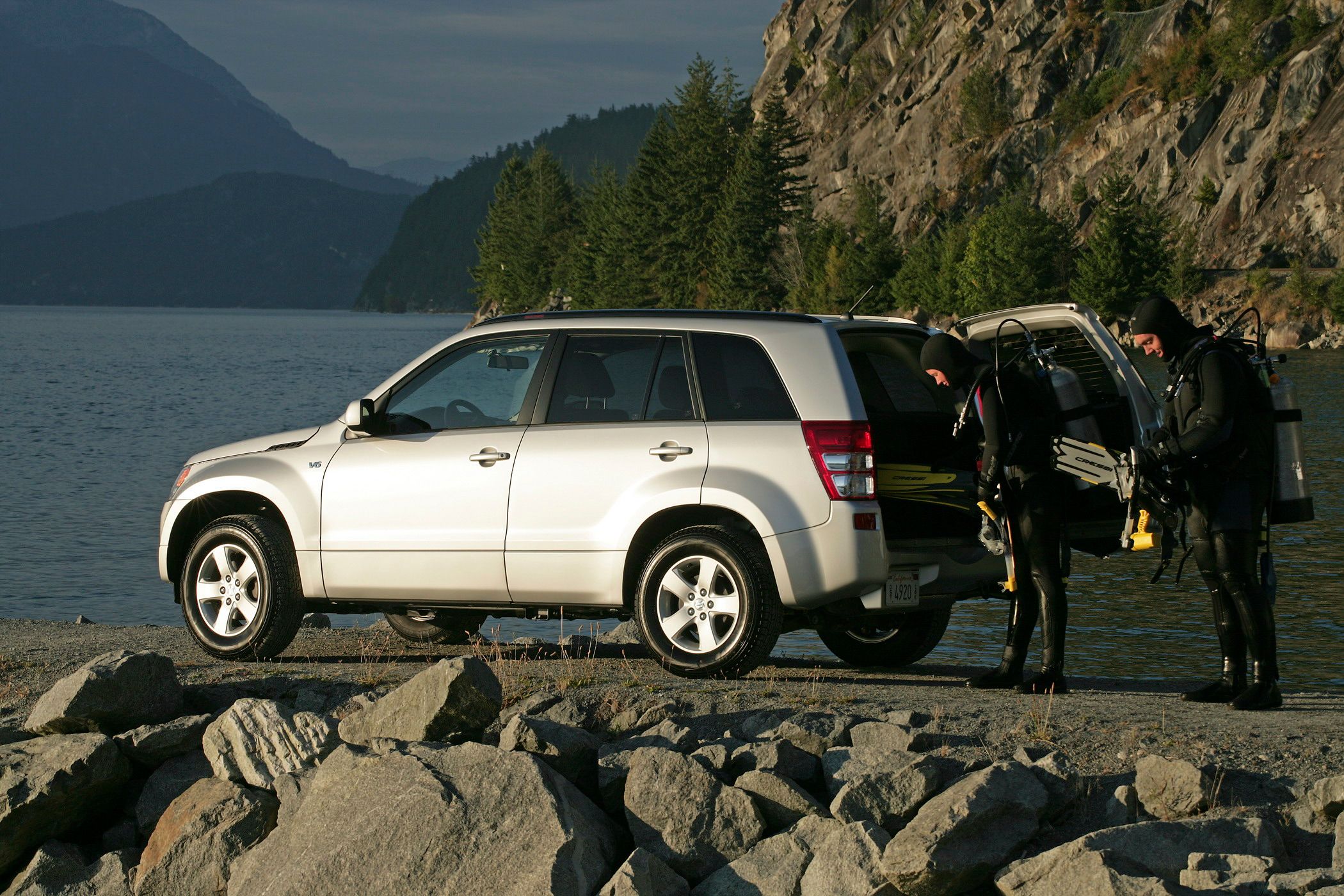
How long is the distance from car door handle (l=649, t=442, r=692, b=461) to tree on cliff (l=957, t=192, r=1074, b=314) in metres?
88.6

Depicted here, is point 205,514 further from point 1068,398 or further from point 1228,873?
point 1228,873

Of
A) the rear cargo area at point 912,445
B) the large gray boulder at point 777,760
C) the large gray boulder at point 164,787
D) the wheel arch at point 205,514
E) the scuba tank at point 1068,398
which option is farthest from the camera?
the wheel arch at point 205,514

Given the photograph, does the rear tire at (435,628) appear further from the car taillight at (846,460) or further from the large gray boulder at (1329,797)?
the large gray boulder at (1329,797)

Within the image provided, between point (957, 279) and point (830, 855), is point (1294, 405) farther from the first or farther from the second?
point (957, 279)

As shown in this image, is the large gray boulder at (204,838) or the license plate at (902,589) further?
the license plate at (902,589)

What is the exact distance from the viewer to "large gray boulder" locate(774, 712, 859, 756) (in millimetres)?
6105

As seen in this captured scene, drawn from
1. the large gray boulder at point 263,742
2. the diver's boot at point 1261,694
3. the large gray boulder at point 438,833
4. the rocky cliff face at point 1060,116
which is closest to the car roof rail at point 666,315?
the large gray boulder at point 263,742

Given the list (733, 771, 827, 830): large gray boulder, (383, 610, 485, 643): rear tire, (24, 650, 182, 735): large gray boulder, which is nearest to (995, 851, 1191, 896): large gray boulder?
(733, 771, 827, 830): large gray boulder

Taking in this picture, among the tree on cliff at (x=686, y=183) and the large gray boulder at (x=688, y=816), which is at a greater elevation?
the tree on cliff at (x=686, y=183)

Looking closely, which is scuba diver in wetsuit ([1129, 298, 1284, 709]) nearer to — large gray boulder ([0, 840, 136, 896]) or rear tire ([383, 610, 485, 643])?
rear tire ([383, 610, 485, 643])

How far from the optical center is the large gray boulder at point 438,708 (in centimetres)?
641

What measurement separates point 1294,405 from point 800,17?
159m

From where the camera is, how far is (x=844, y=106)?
5482 inches

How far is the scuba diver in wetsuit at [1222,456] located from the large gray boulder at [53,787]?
5092 mm
